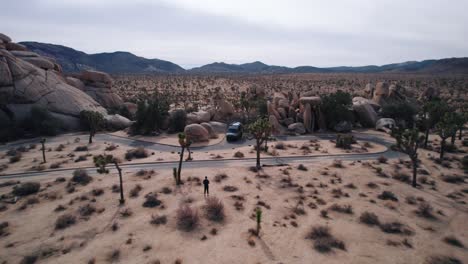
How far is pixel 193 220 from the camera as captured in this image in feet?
62.1

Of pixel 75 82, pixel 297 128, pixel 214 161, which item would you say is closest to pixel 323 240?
pixel 214 161

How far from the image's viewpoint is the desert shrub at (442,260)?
15.1m

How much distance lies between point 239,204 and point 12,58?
161ft

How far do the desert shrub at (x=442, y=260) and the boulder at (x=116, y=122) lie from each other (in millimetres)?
45979

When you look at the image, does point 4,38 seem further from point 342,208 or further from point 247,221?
point 342,208

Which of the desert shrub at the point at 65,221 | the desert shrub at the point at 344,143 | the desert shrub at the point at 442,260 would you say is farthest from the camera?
the desert shrub at the point at 344,143

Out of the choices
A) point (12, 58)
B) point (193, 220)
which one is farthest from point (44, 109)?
point (193, 220)

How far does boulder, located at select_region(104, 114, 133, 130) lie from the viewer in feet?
161

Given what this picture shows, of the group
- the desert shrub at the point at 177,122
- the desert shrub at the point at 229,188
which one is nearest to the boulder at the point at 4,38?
the desert shrub at the point at 177,122

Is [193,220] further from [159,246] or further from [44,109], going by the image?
[44,109]

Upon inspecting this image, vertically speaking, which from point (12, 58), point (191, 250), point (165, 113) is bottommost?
point (191, 250)

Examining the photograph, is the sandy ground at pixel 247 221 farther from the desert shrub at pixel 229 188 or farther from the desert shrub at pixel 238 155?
the desert shrub at pixel 238 155

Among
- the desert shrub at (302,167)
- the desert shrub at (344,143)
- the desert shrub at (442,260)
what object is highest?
the desert shrub at (344,143)

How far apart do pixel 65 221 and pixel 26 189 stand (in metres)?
7.72
